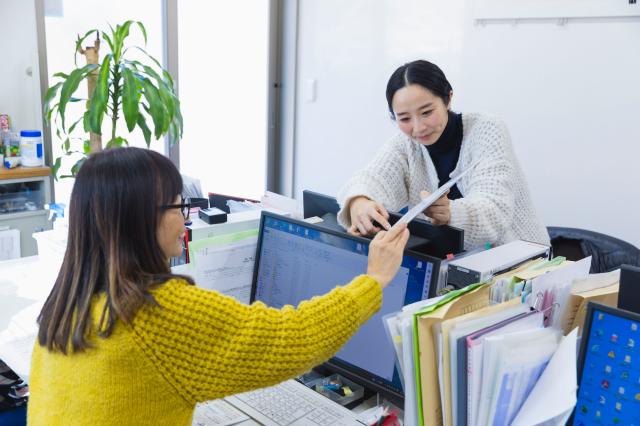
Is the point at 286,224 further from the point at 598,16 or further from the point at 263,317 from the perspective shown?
the point at 598,16

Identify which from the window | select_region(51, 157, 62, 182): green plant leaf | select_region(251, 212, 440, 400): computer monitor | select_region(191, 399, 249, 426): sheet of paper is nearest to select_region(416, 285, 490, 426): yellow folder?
select_region(251, 212, 440, 400): computer monitor

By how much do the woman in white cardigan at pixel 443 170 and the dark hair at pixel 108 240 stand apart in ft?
1.91

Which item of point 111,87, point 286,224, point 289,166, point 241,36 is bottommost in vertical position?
point 289,166

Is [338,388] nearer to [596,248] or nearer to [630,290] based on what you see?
[630,290]

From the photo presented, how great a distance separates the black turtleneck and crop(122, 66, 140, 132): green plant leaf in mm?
1421

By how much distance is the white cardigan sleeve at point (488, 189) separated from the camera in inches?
59.1

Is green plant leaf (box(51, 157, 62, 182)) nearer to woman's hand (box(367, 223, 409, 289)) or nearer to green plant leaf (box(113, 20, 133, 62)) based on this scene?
green plant leaf (box(113, 20, 133, 62))

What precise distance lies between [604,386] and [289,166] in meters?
3.53

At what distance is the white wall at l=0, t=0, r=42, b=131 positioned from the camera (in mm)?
3014

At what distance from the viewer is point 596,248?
223cm

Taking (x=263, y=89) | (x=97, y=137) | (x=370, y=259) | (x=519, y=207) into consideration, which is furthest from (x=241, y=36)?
(x=370, y=259)

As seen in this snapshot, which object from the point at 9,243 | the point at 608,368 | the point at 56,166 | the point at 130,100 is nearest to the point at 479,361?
the point at 608,368

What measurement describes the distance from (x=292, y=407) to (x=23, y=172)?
2230 millimetres

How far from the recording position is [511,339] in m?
0.91
